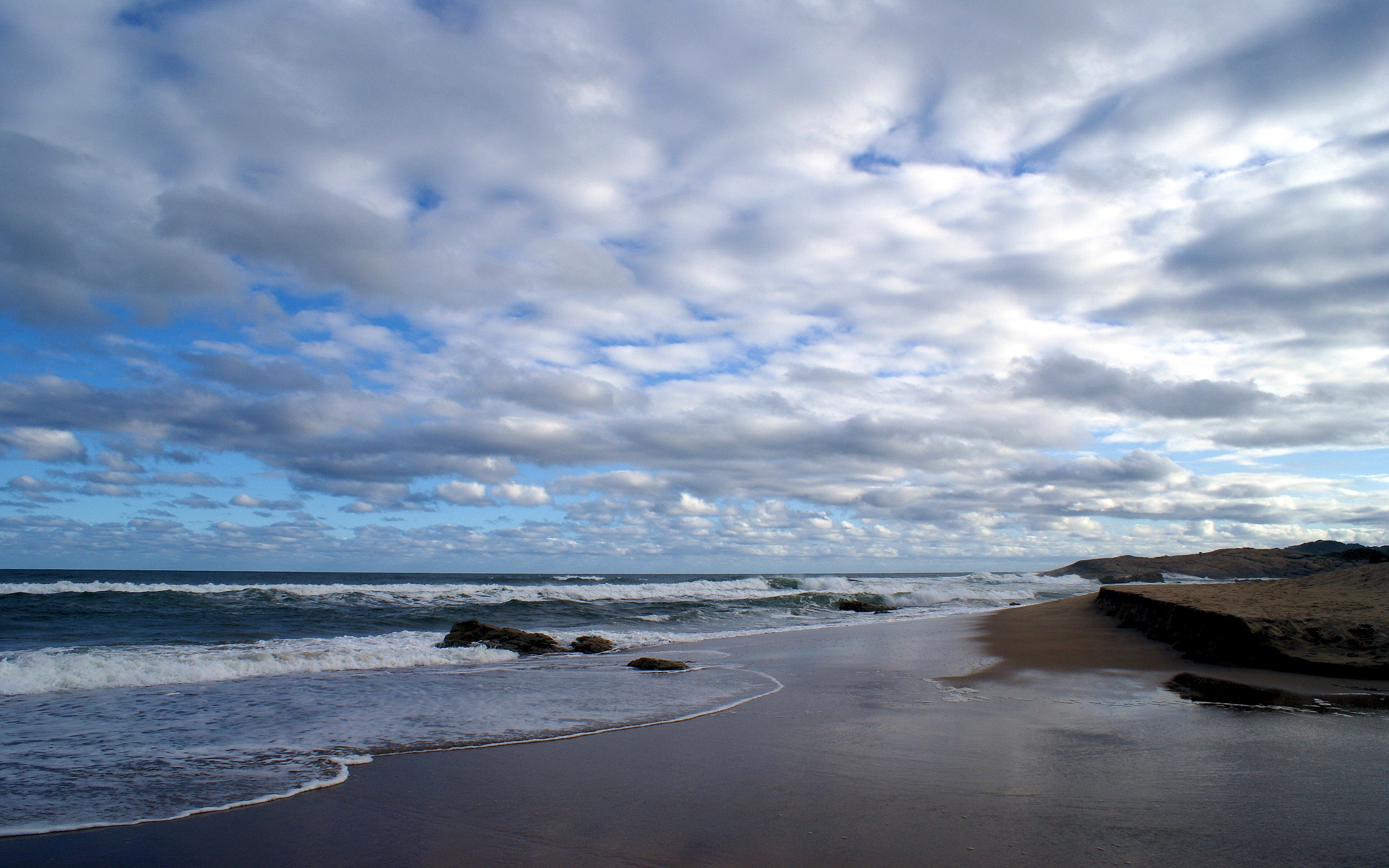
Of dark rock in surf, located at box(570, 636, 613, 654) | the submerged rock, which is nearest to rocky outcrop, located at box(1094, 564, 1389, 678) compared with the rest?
the submerged rock

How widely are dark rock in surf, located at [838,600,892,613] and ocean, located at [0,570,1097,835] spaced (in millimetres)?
4786

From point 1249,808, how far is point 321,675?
11161 mm

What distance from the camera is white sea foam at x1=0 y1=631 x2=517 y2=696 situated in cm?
970

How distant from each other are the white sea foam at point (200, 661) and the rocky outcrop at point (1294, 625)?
1135cm

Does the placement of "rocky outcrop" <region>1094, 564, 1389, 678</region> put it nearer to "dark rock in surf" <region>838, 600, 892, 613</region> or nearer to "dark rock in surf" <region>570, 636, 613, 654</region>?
"dark rock in surf" <region>570, 636, 613, 654</region>

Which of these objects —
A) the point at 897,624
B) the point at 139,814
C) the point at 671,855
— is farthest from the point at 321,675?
the point at 897,624

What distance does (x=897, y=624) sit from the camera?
2020 cm

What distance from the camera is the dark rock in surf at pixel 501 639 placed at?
46.5 feet

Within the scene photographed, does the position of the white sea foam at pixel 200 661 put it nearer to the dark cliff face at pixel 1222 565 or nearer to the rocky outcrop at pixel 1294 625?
the rocky outcrop at pixel 1294 625

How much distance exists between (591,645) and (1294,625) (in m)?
11.5

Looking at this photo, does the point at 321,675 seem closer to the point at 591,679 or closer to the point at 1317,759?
the point at 591,679

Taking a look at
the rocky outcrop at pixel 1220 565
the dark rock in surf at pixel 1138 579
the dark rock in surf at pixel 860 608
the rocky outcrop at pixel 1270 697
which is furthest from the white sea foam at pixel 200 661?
the rocky outcrop at pixel 1220 565

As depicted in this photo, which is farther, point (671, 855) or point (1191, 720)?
point (1191, 720)

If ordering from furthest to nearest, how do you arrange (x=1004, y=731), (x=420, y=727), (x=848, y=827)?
(x=420, y=727)
(x=1004, y=731)
(x=848, y=827)
